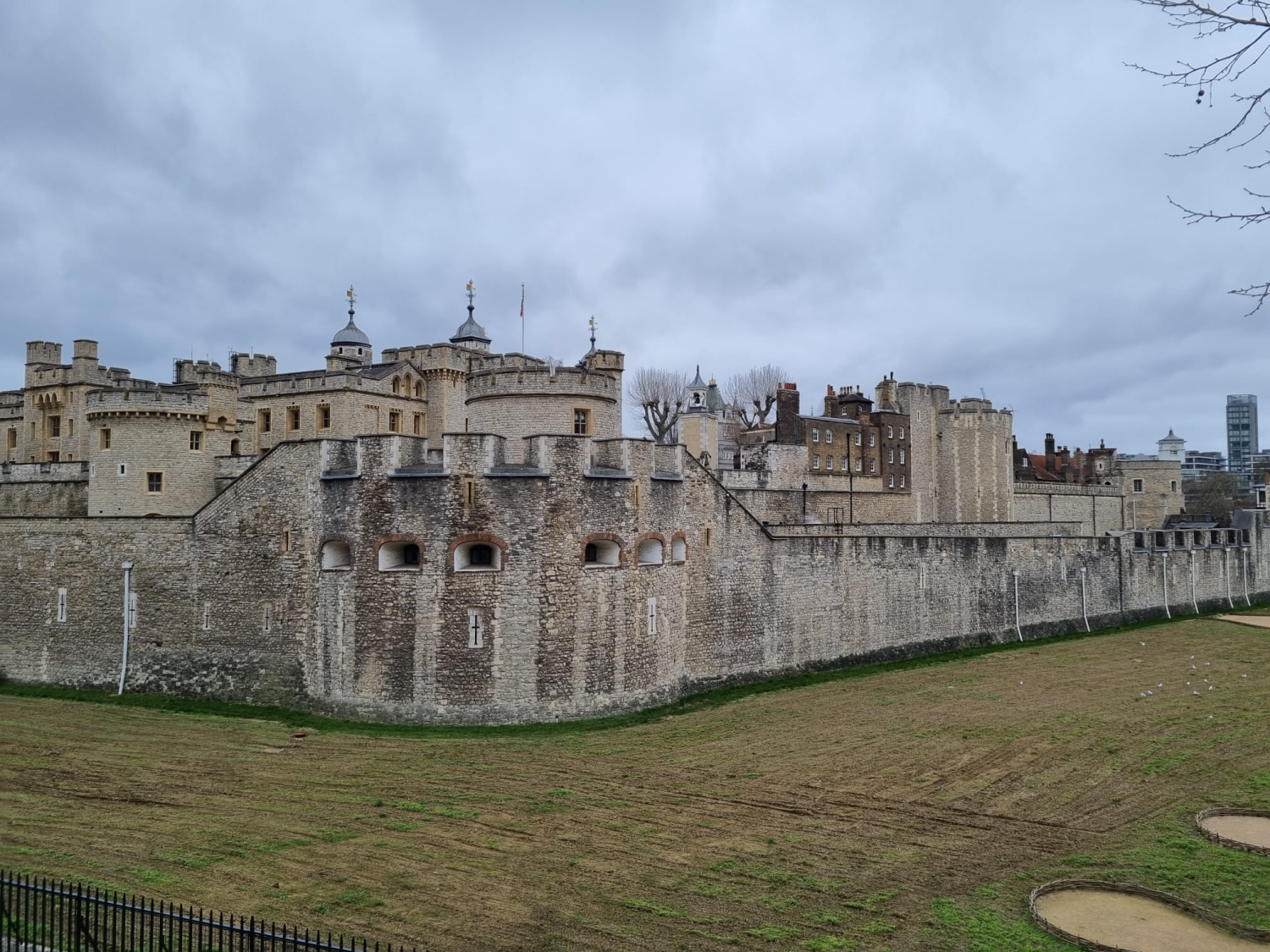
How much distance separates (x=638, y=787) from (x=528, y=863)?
3718 millimetres

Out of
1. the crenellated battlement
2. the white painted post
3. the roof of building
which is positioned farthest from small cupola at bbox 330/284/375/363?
the white painted post

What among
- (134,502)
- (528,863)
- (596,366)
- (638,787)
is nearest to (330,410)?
(134,502)

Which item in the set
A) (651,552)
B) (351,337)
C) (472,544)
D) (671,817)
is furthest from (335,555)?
(351,337)

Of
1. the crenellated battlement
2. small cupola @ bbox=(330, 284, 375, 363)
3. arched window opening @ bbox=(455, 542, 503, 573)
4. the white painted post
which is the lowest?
the white painted post

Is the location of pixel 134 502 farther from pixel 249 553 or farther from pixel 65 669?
pixel 249 553

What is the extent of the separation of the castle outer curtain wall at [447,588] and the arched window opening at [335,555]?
0.08 m

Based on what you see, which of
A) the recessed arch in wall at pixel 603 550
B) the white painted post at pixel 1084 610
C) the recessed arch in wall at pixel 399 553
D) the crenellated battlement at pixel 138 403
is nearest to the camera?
the recessed arch in wall at pixel 399 553

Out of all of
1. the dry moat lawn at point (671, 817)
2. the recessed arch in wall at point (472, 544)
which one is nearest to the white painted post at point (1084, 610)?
A: the dry moat lawn at point (671, 817)

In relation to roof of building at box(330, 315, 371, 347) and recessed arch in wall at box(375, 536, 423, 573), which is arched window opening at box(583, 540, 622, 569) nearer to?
recessed arch in wall at box(375, 536, 423, 573)

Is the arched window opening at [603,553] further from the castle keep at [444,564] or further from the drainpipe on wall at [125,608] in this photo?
the drainpipe on wall at [125,608]

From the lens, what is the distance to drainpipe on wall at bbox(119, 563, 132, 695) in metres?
25.0

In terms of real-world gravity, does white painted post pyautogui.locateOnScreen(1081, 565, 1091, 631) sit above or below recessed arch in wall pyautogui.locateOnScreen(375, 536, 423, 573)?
below

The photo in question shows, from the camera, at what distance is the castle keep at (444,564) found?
21.3 metres

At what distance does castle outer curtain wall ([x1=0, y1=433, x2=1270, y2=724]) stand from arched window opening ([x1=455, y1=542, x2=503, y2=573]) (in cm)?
6
